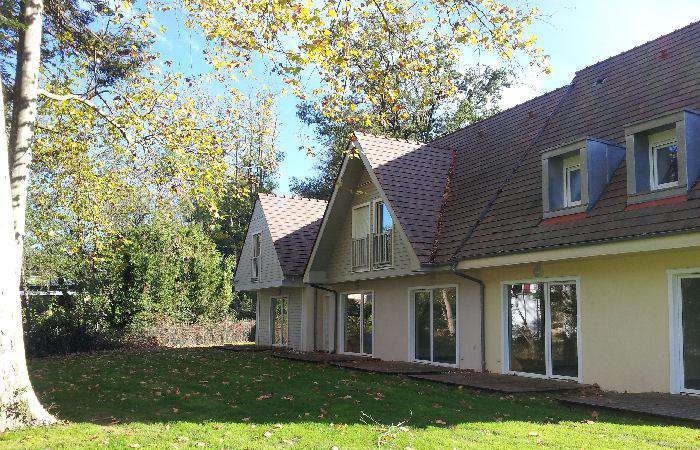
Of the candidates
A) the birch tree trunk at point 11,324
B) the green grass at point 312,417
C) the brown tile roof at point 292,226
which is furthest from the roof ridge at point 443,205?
the birch tree trunk at point 11,324

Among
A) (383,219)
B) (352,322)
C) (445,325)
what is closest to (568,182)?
(445,325)

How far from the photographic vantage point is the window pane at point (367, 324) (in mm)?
19516

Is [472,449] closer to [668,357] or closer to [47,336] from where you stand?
[668,357]

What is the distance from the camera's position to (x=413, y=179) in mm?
17500

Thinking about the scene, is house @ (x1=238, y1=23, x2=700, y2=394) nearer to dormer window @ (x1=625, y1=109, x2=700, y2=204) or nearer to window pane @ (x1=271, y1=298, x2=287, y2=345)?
dormer window @ (x1=625, y1=109, x2=700, y2=204)

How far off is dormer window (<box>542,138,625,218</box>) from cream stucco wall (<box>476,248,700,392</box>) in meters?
1.18

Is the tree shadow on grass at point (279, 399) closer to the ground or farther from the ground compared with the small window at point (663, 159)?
closer to the ground

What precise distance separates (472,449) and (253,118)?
121 ft

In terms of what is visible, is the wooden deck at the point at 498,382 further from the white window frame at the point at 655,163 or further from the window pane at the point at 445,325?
the white window frame at the point at 655,163

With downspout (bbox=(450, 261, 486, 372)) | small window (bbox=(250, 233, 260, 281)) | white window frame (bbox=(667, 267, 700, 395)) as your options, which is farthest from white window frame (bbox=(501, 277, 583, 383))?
small window (bbox=(250, 233, 260, 281))

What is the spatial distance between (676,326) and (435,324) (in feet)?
22.4

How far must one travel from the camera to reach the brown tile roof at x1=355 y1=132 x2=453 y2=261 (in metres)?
16.0

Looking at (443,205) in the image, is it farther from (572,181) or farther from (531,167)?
(572,181)

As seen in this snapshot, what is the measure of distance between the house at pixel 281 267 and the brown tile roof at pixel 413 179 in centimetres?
702
